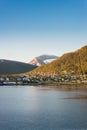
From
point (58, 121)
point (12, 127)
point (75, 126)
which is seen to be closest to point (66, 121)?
point (58, 121)

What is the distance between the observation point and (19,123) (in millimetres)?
38250

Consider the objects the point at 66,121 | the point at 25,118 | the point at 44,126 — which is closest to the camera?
the point at 44,126

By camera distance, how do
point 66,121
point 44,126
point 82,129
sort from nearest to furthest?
point 82,129
point 44,126
point 66,121

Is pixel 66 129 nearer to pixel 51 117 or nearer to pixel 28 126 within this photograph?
pixel 28 126

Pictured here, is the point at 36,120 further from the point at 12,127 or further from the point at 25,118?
the point at 12,127

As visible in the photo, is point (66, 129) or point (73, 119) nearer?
point (66, 129)

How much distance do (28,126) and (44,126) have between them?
1.83 m

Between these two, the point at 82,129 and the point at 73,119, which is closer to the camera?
the point at 82,129

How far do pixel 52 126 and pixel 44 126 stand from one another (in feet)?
3.06

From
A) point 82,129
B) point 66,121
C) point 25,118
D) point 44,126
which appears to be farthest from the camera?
point 25,118

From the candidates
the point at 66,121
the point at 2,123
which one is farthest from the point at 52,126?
the point at 2,123

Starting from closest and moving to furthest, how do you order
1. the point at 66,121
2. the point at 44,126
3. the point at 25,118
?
the point at 44,126 < the point at 66,121 < the point at 25,118

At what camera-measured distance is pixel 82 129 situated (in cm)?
3406

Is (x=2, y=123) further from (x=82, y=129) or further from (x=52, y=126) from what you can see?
(x=82, y=129)
